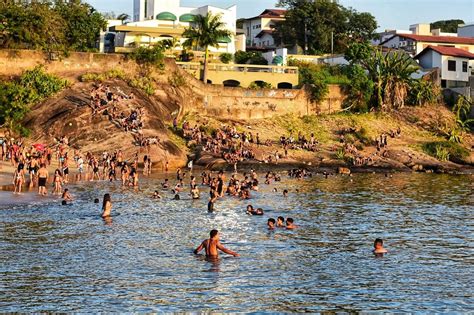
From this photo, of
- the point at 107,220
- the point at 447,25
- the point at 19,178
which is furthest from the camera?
the point at 447,25

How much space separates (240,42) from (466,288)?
72.3 meters

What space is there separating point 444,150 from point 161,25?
33806 mm

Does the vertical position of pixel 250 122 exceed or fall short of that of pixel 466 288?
it exceeds it

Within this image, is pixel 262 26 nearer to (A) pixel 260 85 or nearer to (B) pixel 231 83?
(B) pixel 231 83

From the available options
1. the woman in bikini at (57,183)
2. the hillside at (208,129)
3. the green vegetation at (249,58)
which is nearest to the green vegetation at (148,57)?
the hillside at (208,129)

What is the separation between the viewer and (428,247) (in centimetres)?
3200

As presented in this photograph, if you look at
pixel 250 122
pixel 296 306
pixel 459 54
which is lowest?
pixel 296 306

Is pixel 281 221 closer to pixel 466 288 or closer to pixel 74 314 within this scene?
pixel 466 288

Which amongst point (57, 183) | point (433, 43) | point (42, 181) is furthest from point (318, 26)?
point (42, 181)

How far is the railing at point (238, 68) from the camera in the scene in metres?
75.1

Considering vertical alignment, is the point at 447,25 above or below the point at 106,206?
above

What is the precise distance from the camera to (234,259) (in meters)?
28.3

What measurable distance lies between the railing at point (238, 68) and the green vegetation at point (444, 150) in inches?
626

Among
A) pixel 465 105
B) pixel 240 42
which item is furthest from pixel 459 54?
pixel 240 42
